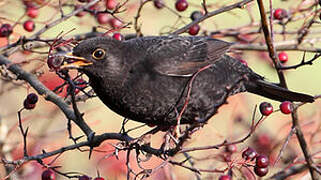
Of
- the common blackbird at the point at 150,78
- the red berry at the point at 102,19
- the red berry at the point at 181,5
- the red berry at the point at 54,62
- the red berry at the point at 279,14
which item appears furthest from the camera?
the red berry at the point at 102,19

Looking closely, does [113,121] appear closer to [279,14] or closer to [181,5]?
[181,5]

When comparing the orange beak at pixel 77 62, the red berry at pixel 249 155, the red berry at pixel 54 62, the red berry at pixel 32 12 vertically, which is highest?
the red berry at pixel 32 12

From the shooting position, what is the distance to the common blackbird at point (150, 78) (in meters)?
3.55

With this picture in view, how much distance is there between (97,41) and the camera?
11.5ft

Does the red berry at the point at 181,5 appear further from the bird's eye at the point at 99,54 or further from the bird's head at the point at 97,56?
the bird's eye at the point at 99,54

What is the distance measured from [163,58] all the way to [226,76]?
1.83 feet

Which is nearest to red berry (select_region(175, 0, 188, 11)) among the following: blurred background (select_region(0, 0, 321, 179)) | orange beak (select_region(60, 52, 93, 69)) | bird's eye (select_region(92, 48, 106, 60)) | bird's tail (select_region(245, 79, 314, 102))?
blurred background (select_region(0, 0, 321, 179))

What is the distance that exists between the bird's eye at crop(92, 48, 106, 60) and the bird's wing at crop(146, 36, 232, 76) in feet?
1.18

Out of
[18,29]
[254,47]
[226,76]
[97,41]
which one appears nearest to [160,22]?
[18,29]

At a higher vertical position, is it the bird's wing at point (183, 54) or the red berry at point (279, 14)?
the red berry at point (279, 14)

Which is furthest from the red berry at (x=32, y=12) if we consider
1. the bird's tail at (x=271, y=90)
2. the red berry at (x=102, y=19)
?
the bird's tail at (x=271, y=90)

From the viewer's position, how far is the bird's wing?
378cm

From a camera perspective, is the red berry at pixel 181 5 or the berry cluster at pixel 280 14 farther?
the red berry at pixel 181 5

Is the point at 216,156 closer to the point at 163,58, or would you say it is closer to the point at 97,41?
the point at 163,58
